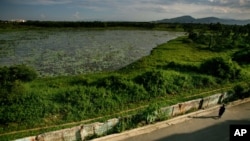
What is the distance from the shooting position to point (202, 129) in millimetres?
14234

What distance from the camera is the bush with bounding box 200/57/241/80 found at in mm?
23673

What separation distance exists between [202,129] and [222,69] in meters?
11.2

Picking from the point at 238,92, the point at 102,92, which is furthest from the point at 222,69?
the point at 102,92

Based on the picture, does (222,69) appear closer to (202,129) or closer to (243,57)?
(243,57)

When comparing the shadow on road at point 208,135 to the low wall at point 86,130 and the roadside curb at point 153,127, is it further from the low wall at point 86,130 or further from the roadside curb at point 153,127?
the low wall at point 86,130

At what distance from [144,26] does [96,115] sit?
9239 cm

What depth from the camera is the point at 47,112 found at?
15141mm

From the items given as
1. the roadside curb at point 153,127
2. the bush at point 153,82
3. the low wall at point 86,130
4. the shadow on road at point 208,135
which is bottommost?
the shadow on road at point 208,135

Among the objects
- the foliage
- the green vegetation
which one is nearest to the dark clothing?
the foliage

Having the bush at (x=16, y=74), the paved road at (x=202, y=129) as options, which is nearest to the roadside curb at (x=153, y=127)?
the paved road at (x=202, y=129)

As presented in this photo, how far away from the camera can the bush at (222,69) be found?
23.7 meters

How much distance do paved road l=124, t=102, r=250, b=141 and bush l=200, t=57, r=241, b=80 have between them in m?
7.31

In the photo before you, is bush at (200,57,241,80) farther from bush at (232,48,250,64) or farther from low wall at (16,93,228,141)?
low wall at (16,93,228,141)

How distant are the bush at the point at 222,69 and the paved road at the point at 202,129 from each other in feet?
24.0
